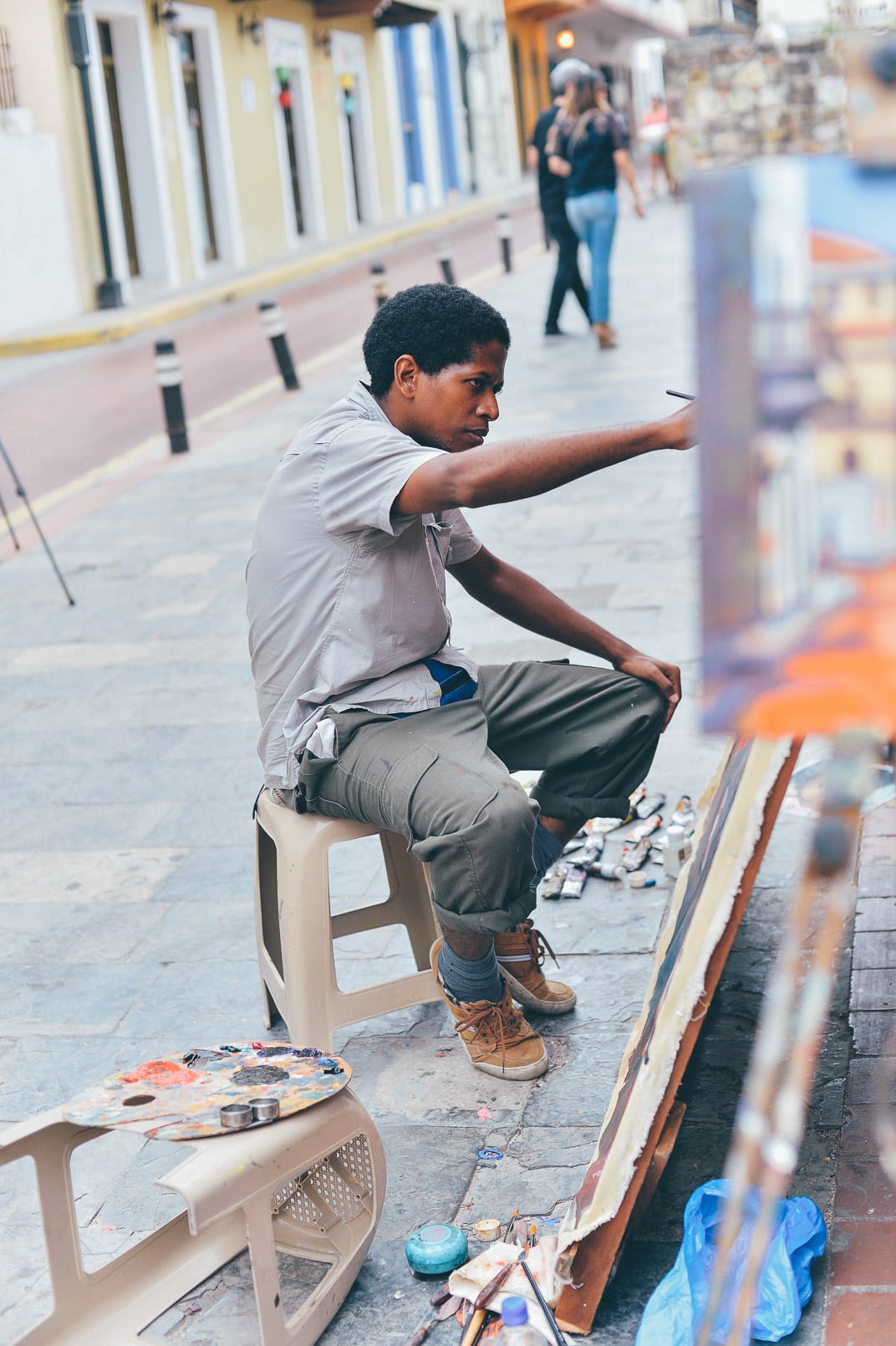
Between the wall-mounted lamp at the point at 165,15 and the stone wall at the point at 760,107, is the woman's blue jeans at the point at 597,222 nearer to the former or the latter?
the stone wall at the point at 760,107

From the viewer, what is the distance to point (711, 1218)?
2.25m

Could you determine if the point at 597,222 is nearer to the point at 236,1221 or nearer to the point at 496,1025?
the point at 496,1025

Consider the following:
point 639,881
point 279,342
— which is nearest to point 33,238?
point 279,342

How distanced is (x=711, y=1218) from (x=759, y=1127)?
967 mm

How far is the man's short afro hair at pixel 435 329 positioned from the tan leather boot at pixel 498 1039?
1.16 meters

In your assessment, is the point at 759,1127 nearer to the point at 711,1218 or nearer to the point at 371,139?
the point at 711,1218

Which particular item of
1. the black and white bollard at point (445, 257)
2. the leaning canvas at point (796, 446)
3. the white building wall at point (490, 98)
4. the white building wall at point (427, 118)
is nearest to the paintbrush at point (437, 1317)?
the leaning canvas at point (796, 446)

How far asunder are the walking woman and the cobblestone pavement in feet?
10.7

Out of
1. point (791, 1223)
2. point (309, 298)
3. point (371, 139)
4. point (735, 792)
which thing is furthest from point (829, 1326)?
point (371, 139)

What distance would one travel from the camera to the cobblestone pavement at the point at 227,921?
2549 mm

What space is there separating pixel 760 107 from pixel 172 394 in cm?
796

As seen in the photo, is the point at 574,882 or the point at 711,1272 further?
the point at 574,882

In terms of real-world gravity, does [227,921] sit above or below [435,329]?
below

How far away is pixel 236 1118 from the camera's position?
2.16 meters
